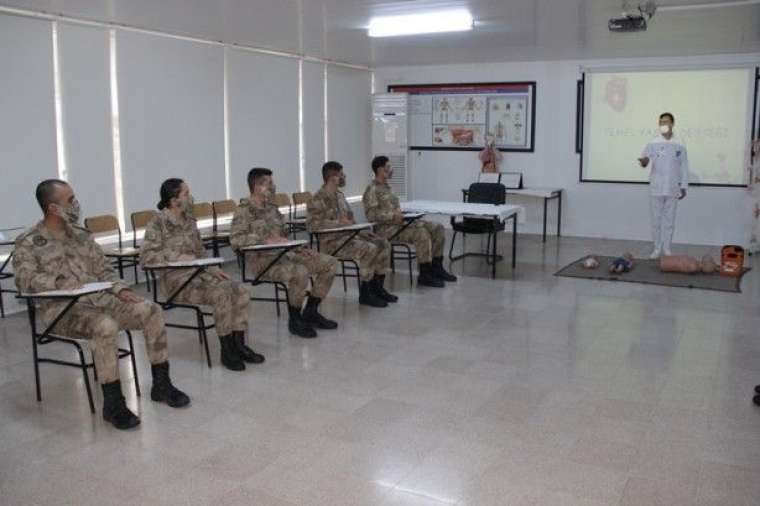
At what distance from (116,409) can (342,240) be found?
287 cm

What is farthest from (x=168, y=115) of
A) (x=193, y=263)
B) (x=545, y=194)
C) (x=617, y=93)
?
(x=617, y=93)

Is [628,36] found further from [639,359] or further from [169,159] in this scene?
[169,159]

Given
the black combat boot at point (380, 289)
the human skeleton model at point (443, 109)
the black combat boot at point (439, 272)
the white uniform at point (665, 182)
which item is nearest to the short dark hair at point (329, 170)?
the black combat boot at point (380, 289)

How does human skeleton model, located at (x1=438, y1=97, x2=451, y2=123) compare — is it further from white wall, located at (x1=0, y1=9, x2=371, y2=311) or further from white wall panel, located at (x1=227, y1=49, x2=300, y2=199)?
white wall panel, located at (x1=227, y1=49, x2=300, y2=199)

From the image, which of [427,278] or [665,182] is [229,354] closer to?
[427,278]

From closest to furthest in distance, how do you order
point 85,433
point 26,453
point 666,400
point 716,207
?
point 26,453, point 85,433, point 666,400, point 716,207

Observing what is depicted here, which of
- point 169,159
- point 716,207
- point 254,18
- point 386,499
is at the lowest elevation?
point 386,499

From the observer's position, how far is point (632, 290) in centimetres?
698

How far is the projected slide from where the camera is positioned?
9359 millimetres

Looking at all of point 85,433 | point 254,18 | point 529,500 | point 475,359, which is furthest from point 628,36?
point 85,433

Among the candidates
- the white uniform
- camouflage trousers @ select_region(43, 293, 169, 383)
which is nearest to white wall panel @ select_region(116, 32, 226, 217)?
camouflage trousers @ select_region(43, 293, 169, 383)

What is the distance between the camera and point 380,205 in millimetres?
6918

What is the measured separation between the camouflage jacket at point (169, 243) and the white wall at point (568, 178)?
692 cm

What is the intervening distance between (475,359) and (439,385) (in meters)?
0.58
